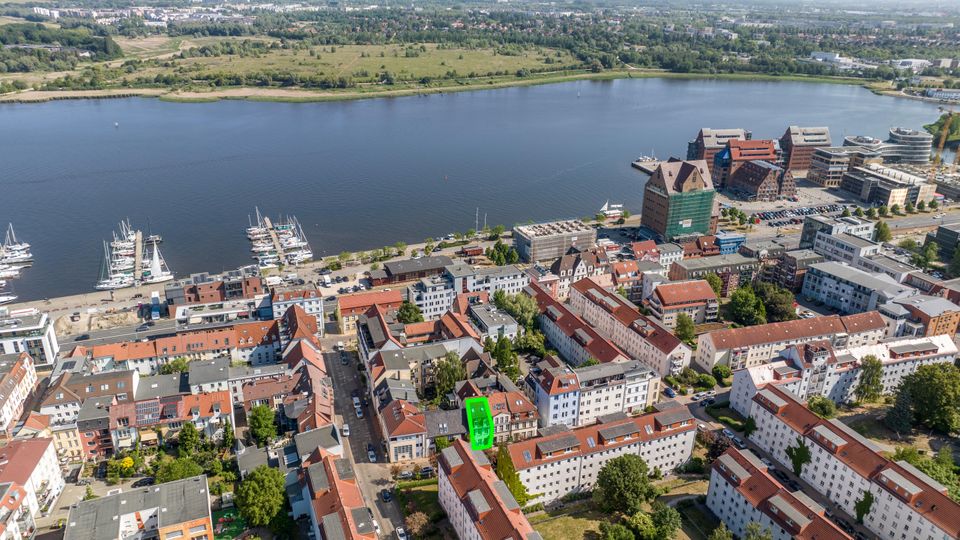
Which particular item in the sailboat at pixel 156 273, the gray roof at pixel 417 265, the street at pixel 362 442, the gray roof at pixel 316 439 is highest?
the gray roof at pixel 316 439

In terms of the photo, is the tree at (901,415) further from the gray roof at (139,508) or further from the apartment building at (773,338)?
the gray roof at (139,508)

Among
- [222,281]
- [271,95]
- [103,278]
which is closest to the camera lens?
[222,281]

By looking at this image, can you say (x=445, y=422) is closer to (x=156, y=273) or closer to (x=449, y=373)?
(x=449, y=373)

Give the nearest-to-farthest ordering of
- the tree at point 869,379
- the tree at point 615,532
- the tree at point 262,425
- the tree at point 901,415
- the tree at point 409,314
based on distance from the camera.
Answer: the tree at point 615,532
the tree at point 262,425
the tree at point 901,415
the tree at point 869,379
the tree at point 409,314

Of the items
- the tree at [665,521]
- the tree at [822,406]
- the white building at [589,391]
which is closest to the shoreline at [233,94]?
the white building at [589,391]

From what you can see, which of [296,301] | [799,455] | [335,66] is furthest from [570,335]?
[335,66]

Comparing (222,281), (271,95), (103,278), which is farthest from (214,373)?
(271,95)

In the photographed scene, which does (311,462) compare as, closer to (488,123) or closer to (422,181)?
(422,181)
